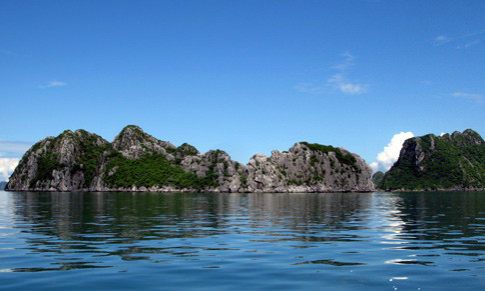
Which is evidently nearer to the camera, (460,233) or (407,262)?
(407,262)

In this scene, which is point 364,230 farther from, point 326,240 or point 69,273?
point 69,273

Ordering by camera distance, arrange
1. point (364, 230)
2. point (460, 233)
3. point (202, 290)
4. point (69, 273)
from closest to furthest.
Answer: point (202, 290), point (69, 273), point (460, 233), point (364, 230)

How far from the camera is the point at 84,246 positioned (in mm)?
24547

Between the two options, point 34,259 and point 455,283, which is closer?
point 455,283

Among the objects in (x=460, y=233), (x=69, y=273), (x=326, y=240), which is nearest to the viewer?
(x=69, y=273)

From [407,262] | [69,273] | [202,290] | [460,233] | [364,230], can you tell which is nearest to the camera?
[202,290]

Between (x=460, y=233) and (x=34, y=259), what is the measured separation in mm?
28972

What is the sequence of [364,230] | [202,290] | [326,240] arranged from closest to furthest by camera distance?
[202,290] → [326,240] → [364,230]

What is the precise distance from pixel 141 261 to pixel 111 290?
553 centimetres

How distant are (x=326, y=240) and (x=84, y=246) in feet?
49.3

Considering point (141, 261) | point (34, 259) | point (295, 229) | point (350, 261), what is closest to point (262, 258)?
point (350, 261)

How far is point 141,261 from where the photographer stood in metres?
19.5

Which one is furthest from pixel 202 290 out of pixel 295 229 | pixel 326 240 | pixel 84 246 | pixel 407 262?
pixel 295 229

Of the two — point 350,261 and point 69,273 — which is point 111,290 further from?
point 350,261
